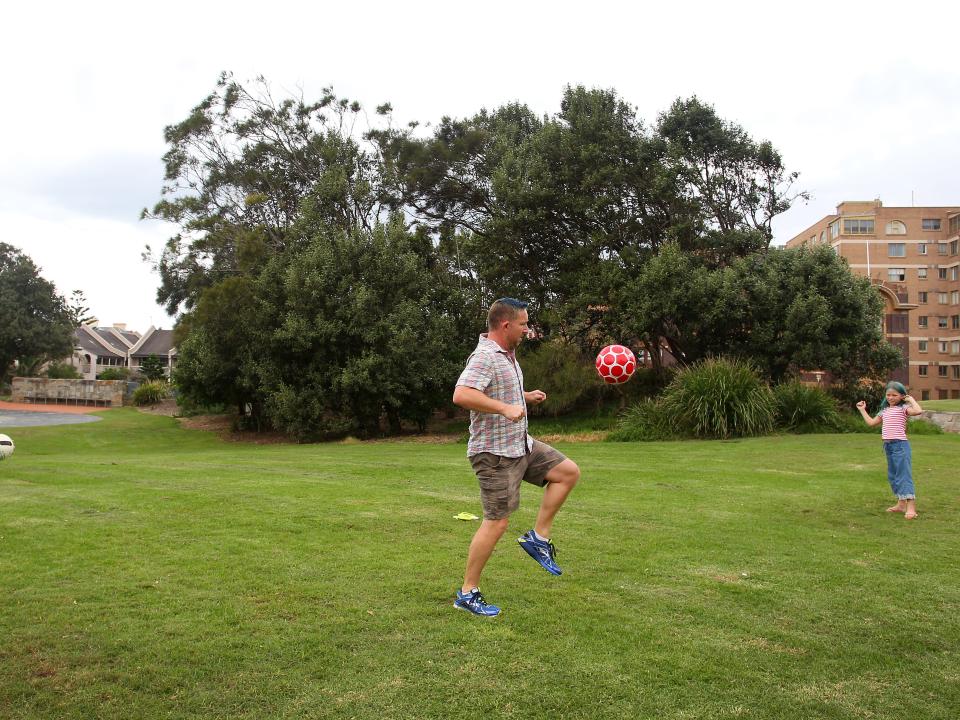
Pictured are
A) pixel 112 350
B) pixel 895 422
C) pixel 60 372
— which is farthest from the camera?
pixel 112 350

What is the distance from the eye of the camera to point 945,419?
766 inches

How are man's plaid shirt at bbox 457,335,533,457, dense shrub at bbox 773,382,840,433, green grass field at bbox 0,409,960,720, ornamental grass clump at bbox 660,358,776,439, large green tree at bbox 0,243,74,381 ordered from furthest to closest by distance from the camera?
large green tree at bbox 0,243,74,381
dense shrub at bbox 773,382,840,433
ornamental grass clump at bbox 660,358,776,439
man's plaid shirt at bbox 457,335,533,457
green grass field at bbox 0,409,960,720

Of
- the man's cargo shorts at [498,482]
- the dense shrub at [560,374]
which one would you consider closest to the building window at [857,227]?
the dense shrub at [560,374]

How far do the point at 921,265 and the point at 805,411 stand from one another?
67.7 m

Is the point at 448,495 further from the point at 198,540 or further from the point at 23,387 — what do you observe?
the point at 23,387

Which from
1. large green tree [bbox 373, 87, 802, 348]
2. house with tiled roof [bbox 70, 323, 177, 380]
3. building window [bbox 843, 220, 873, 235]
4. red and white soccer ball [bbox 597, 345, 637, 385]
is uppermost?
building window [bbox 843, 220, 873, 235]

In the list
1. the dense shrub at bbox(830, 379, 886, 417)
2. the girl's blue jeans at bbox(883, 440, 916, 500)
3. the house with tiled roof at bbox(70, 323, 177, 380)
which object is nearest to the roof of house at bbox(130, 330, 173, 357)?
the house with tiled roof at bbox(70, 323, 177, 380)

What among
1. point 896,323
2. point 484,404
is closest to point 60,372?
point 896,323

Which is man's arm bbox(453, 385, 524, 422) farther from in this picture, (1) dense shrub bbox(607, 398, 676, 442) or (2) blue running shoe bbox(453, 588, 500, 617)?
(1) dense shrub bbox(607, 398, 676, 442)

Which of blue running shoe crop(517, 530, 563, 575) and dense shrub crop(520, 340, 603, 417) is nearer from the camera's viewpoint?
blue running shoe crop(517, 530, 563, 575)

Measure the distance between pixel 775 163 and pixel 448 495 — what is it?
20103mm

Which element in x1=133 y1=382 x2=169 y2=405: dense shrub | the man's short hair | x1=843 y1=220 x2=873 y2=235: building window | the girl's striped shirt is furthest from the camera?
x1=843 y1=220 x2=873 y2=235: building window

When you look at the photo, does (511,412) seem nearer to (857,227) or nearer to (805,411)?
(805,411)

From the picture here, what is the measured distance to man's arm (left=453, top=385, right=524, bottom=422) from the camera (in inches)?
171
